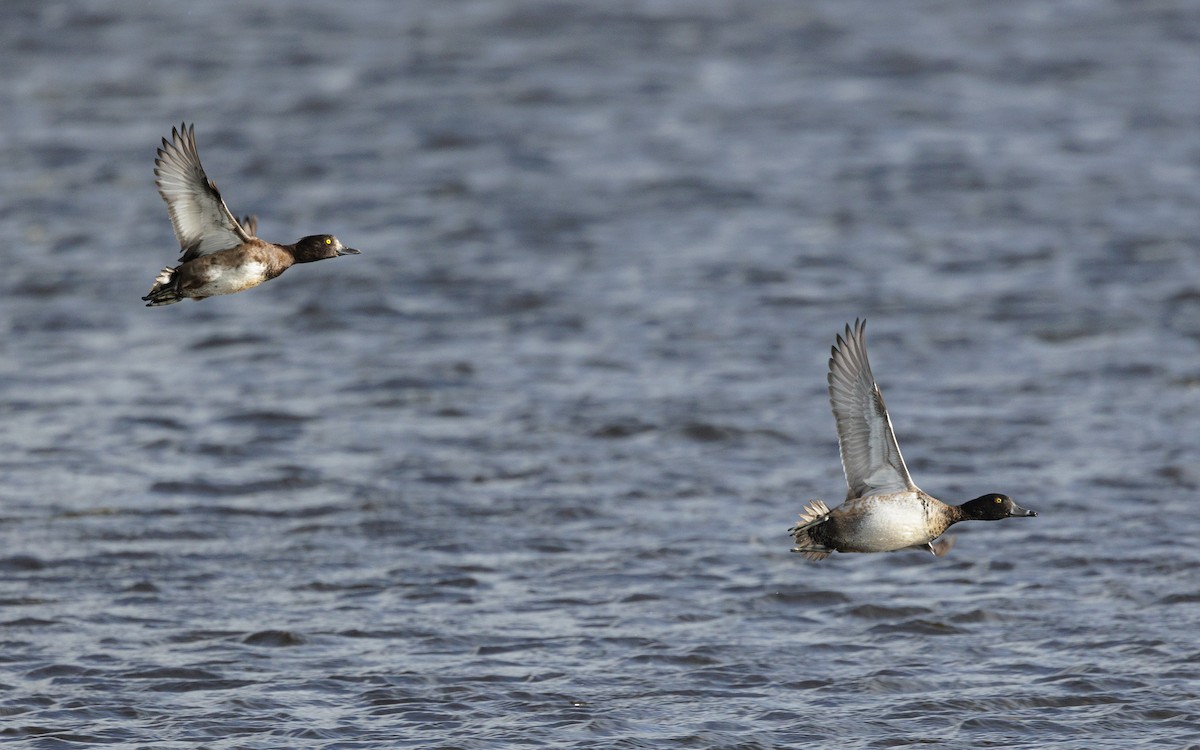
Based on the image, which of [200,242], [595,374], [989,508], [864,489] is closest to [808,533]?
[864,489]

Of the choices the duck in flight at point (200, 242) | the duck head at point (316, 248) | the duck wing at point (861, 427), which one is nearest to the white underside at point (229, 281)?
the duck in flight at point (200, 242)

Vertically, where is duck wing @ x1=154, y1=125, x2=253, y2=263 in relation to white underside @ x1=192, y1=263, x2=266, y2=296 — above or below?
above

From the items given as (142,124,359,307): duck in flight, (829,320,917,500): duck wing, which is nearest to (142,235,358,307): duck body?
(142,124,359,307): duck in flight

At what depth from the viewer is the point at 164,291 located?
9008 millimetres

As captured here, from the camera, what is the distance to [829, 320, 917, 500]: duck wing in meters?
9.01

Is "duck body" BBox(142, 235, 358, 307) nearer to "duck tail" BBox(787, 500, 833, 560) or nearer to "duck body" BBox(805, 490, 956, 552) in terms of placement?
"duck tail" BBox(787, 500, 833, 560)

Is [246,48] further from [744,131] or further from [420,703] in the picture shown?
[420,703]

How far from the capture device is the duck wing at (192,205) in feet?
29.6

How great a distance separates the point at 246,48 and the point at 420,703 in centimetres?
1793

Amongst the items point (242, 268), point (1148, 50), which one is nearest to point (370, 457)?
point (242, 268)

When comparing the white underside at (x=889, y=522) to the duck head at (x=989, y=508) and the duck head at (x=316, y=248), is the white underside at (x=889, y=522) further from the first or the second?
the duck head at (x=316, y=248)

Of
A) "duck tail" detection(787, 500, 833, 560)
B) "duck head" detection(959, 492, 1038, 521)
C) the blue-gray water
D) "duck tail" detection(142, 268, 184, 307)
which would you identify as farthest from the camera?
the blue-gray water

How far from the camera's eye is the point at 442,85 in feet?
82.2

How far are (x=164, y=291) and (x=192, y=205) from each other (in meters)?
0.47
